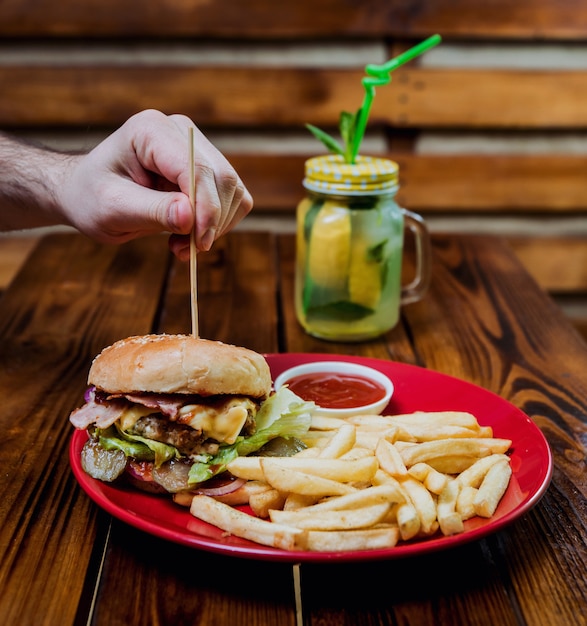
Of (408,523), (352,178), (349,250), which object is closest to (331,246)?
(349,250)

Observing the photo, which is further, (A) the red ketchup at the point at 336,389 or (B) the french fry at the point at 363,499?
(A) the red ketchup at the point at 336,389

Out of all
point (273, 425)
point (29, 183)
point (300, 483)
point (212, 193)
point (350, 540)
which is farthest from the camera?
point (29, 183)

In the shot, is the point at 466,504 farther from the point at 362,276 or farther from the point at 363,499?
the point at 362,276

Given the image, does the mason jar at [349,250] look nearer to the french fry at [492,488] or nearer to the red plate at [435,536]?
the red plate at [435,536]

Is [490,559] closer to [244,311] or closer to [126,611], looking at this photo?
[126,611]

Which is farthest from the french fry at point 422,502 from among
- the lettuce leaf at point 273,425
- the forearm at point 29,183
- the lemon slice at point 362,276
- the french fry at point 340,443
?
the forearm at point 29,183

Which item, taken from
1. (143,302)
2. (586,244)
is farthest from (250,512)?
(586,244)

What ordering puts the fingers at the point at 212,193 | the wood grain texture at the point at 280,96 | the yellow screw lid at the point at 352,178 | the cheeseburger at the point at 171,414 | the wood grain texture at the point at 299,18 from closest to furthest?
the cheeseburger at the point at 171,414 < the fingers at the point at 212,193 < the yellow screw lid at the point at 352,178 < the wood grain texture at the point at 299,18 < the wood grain texture at the point at 280,96

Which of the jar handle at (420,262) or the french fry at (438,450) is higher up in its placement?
the french fry at (438,450)
